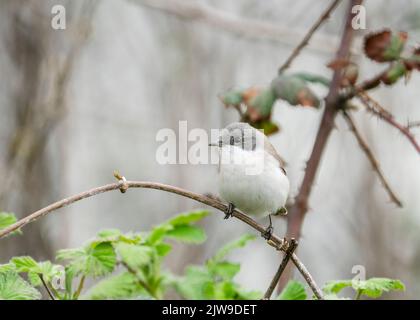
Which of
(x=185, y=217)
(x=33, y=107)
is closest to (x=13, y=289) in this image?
(x=185, y=217)

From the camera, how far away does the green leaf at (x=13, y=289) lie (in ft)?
3.71

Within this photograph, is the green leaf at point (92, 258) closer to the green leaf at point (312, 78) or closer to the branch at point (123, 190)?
the branch at point (123, 190)

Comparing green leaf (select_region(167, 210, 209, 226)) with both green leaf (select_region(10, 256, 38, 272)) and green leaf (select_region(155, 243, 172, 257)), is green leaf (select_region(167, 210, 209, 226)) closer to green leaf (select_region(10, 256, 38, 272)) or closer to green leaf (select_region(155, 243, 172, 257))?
green leaf (select_region(155, 243, 172, 257))

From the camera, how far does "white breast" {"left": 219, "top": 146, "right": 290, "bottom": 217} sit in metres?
1.97

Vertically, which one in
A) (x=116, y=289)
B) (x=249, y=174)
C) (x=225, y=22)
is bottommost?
(x=116, y=289)

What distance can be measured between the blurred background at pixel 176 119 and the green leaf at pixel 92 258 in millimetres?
1140

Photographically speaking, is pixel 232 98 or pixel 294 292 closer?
pixel 294 292

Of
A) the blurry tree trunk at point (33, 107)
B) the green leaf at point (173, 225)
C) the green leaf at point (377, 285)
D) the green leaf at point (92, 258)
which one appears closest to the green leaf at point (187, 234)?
the green leaf at point (173, 225)

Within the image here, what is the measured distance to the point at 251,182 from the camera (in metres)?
1.99

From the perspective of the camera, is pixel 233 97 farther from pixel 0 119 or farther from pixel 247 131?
pixel 0 119

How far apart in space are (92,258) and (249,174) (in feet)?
2.56

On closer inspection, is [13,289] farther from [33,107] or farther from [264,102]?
[33,107]
